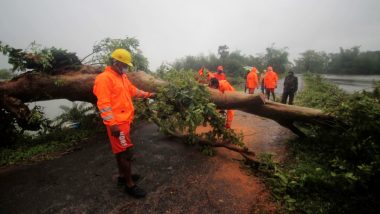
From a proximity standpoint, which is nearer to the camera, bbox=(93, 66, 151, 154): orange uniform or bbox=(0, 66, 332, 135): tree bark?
bbox=(93, 66, 151, 154): orange uniform

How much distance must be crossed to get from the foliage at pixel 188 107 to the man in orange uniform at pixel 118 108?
1526 mm

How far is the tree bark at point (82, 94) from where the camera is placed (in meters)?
5.63

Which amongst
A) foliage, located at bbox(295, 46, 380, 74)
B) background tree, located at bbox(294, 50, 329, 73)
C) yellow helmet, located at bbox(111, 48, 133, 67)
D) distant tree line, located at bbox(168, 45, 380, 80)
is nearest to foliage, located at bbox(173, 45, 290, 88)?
distant tree line, located at bbox(168, 45, 380, 80)

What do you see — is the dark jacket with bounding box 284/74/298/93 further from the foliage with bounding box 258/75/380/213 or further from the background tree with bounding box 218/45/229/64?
the background tree with bounding box 218/45/229/64

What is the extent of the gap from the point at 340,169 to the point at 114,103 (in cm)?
374

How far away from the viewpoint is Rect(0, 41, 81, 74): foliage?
575 cm

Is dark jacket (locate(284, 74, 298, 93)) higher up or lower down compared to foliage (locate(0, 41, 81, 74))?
lower down

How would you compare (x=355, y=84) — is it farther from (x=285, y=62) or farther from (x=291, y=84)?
(x=285, y=62)

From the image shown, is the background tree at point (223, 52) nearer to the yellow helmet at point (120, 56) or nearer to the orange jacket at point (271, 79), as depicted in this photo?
the orange jacket at point (271, 79)

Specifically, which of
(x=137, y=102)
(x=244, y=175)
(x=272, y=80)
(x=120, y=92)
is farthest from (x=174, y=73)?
(x=272, y=80)

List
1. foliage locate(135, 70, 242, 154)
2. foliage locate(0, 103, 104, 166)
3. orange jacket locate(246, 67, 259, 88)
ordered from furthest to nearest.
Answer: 1. orange jacket locate(246, 67, 259, 88)
2. foliage locate(0, 103, 104, 166)
3. foliage locate(135, 70, 242, 154)

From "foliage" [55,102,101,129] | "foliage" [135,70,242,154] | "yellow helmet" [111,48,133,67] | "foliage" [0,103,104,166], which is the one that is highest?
"yellow helmet" [111,48,133,67]

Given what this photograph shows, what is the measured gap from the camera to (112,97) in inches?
131

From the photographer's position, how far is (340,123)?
480cm
